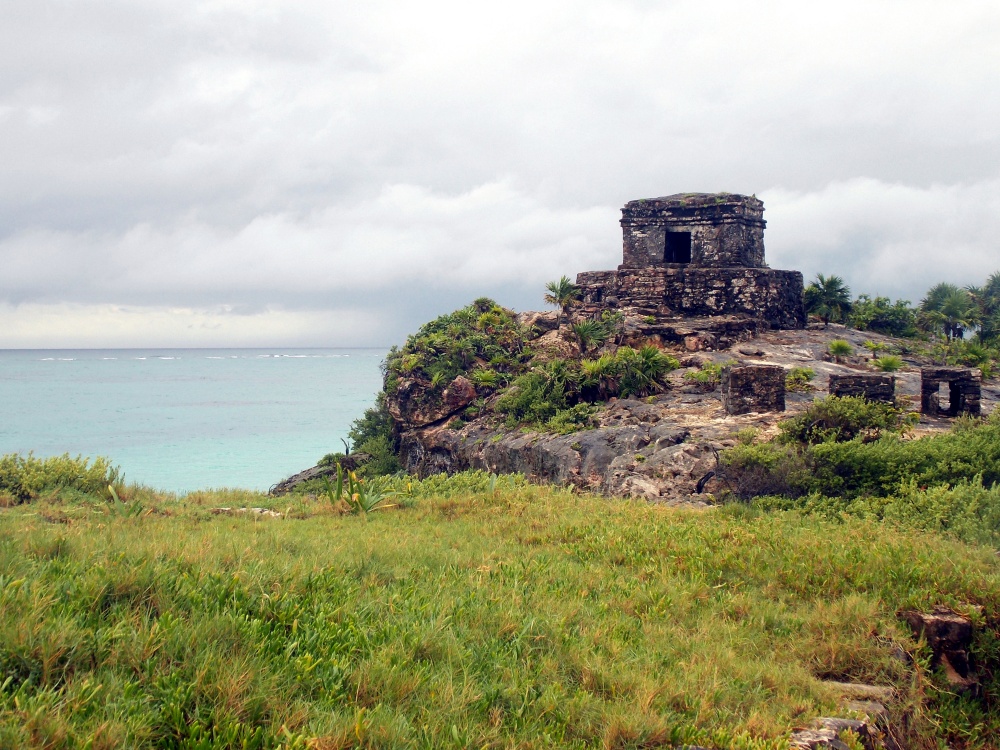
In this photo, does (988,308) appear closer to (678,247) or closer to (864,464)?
(678,247)

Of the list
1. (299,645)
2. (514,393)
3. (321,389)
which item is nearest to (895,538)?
(299,645)

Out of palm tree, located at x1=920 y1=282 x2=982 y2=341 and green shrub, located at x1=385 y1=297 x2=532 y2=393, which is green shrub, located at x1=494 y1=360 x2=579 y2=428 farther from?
palm tree, located at x1=920 y1=282 x2=982 y2=341

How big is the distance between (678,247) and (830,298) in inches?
283

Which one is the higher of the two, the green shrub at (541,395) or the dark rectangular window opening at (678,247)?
the dark rectangular window opening at (678,247)

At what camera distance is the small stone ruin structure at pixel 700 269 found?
2427cm

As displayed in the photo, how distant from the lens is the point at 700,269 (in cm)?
2444

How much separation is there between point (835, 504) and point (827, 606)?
4.95 meters

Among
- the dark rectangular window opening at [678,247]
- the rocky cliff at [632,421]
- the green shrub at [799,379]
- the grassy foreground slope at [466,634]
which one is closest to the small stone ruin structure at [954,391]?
the rocky cliff at [632,421]

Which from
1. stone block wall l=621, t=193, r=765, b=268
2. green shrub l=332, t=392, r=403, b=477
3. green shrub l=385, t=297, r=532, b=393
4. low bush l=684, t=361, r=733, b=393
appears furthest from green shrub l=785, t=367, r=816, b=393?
green shrub l=332, t=392, r=403, b=477

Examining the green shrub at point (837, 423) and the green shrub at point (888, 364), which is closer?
the green shrub at point (837, 423)

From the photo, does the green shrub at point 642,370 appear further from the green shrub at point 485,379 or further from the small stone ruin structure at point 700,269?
the green shrub at point 485,379

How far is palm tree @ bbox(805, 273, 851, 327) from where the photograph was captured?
93.7 feet

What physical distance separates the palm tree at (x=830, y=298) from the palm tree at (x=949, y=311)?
5.78 metres

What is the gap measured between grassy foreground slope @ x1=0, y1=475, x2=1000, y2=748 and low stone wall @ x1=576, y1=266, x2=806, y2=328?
15387 mm
